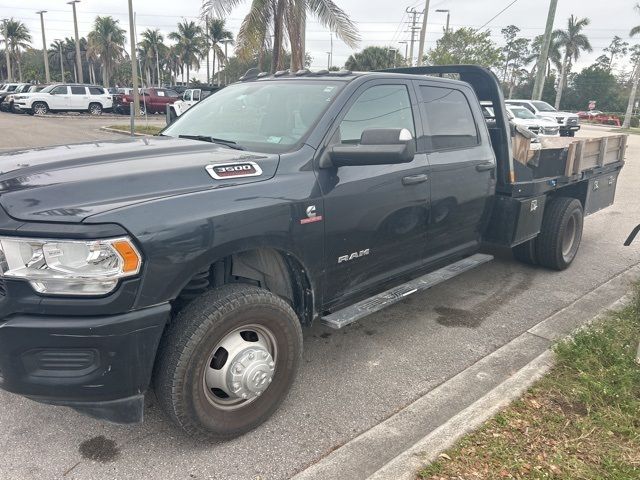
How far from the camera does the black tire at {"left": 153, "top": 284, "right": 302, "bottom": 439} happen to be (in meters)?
2.42

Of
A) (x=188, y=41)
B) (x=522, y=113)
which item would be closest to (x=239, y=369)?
(x=522, y=113)

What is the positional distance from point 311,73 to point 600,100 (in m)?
77.4

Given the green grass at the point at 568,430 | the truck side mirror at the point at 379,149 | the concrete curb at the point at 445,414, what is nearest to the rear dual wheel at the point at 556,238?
the concrete curb at the point at 445,414

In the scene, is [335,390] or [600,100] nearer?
[335,390]

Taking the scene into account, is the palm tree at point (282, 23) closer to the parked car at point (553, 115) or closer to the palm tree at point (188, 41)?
the parked car at point (553, 115)

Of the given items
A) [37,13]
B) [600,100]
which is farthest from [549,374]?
[600,100]

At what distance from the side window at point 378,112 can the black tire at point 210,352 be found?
3.92ft

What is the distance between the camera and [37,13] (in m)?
48.5

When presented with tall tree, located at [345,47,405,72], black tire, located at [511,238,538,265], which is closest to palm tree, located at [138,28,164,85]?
tall tree, located at [345,47,405,72]

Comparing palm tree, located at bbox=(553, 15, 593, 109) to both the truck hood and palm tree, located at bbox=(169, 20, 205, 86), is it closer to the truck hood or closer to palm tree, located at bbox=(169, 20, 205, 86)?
palm tree, located at bbox=(169, 20, 205, 86)

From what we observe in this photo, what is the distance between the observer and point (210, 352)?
2514 mm

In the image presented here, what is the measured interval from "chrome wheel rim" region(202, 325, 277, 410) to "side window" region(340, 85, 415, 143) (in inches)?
52.1

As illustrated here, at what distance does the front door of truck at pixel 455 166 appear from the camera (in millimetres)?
3881

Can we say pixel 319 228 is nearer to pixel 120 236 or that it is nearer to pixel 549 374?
pixel 120 236
